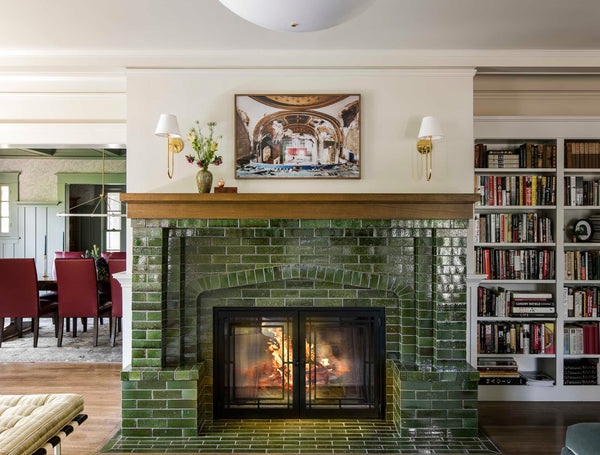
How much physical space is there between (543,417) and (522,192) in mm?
1592

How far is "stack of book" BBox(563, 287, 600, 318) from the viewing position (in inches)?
128

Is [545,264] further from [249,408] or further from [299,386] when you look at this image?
[249,408]

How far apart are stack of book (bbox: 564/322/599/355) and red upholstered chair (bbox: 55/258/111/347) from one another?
14.1 feet

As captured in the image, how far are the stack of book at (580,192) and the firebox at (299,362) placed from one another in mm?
1757

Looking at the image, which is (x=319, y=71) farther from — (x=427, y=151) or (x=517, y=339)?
(x=517, y=339)

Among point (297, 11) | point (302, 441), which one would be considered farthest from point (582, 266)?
point (297, 11)

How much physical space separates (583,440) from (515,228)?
1.76 m

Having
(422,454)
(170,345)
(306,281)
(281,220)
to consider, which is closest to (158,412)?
(170,345)

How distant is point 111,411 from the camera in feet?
9.96

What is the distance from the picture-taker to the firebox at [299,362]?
2861 millimetres

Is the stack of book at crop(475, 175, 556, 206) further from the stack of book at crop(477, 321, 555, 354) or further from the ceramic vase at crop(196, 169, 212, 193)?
the ceramic vase at crop(196, 169, 212, 193)

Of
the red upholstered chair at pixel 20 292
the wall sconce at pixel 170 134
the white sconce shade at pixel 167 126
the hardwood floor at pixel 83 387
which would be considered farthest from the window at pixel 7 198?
the white sconce shade at pixel 167 126

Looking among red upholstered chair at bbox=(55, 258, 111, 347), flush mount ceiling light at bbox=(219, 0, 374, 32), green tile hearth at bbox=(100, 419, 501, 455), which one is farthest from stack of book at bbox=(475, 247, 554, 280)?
red upholstered chair at bbox=(55, 258, 111, 347)

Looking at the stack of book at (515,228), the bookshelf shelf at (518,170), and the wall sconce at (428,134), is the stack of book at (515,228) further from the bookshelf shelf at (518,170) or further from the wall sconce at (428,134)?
the wall sconce at (428,134)
